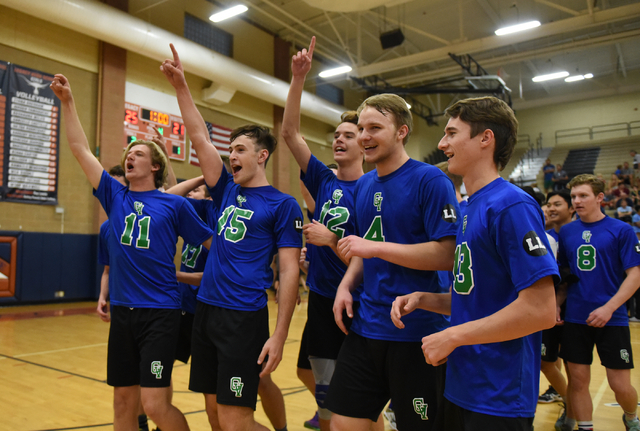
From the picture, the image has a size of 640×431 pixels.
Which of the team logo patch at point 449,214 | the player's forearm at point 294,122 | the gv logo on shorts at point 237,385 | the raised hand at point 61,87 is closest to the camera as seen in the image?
the team logo patch at point 449,214

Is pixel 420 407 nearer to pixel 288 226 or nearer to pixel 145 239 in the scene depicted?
pixel 288 226

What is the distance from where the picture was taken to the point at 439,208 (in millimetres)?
2352

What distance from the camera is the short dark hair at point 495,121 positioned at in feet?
6.44

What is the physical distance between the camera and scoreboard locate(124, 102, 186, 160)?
41.4 feet

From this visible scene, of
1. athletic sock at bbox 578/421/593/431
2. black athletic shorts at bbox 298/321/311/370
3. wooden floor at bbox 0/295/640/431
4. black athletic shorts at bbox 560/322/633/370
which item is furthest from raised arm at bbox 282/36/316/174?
athletic sock at bbox 578/421/593/431

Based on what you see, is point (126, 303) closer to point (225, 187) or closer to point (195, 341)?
point (195, 341)

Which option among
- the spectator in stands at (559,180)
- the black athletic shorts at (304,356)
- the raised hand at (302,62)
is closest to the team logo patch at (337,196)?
the raised hand at (302,62)

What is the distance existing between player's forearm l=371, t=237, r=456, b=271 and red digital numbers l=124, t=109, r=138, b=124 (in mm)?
11912

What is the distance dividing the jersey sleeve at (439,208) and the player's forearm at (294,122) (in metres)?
1.12

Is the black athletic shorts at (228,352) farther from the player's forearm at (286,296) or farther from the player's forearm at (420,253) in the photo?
the player's forearm at (420,253)

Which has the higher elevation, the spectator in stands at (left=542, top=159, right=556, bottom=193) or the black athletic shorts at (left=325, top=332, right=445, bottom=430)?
the spectator in stands at (left=542, top=159, right=556, bottom=193)

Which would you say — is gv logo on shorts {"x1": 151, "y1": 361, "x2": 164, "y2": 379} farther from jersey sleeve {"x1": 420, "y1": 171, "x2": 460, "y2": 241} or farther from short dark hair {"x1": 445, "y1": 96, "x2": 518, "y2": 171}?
short dark hair {"x1": 445, "y1": 96, "x2": 518, "y2": 171}

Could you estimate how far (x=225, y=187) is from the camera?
11.0ft

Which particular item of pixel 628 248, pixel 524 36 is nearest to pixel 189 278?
pixel 628 248
